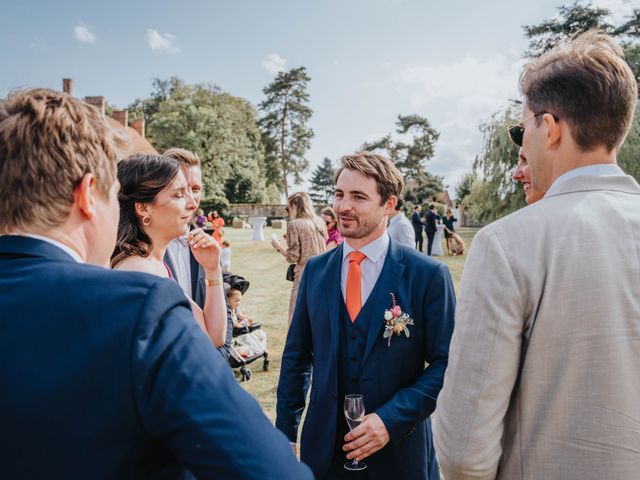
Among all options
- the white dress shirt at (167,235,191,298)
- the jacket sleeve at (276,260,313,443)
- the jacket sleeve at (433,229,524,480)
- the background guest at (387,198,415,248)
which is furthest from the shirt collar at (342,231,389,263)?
the background guest at (387,198,415,248)

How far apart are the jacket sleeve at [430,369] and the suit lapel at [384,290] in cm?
20

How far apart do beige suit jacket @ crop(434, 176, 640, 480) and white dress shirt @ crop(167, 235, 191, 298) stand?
6.83 ft

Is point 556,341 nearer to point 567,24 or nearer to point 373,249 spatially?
point 373,249

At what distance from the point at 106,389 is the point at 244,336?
20.8 ft

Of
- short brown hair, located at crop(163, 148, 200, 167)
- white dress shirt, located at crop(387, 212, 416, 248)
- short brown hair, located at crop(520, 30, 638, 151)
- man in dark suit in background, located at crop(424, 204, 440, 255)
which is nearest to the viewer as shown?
short brown hair, located at crop(520, 30, 638, 151)

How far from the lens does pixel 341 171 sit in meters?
3.10

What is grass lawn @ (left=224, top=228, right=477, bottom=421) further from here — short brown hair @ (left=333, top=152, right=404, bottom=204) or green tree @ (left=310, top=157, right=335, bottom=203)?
green tree @ (left=310, top=157, right=335, bottom=203)

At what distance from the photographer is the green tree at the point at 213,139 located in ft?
168

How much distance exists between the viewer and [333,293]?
102 inches

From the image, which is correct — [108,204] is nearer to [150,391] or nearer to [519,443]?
[150,391]

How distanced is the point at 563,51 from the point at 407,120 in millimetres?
62339

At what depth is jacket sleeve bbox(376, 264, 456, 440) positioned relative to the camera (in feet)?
7.33

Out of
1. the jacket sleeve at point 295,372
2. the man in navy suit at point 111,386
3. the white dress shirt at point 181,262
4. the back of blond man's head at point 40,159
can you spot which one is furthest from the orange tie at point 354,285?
the back of blond man's head at point 40,159

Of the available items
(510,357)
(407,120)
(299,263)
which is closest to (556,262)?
(510,357)
